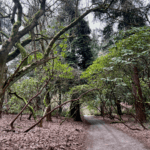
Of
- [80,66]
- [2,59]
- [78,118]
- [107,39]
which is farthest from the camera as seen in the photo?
[80,66]

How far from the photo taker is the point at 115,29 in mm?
8852

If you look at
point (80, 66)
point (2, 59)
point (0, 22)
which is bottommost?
point (2, 59)

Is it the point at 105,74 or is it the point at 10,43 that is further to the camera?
the point at 105,74

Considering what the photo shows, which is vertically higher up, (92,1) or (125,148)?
(92,1)

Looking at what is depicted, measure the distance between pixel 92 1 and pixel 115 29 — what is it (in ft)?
9.89

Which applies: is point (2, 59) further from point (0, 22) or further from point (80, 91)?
point (80, 91)

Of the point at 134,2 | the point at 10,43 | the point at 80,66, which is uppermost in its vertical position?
the point at 134,2

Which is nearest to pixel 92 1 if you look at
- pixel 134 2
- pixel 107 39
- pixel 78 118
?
pixel 134 2

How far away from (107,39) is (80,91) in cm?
509

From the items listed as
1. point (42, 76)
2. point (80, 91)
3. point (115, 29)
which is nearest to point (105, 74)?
point (80, 91)

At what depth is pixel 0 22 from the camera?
690 centimetres

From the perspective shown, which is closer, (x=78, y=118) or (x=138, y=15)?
(x=138, y=15)

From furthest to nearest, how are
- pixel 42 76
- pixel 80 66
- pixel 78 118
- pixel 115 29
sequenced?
pixel 80 66 → pixel 78 118 → pixel 115 29 → pixel 42 76

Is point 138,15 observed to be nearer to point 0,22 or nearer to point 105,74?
point 105,74
